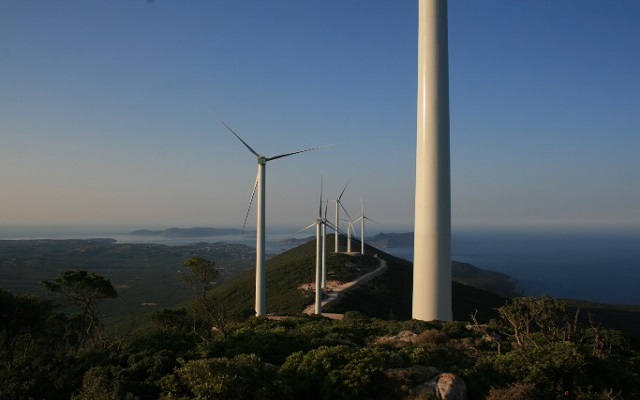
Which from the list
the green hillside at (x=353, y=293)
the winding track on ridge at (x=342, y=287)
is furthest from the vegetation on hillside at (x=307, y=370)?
the green hillside at (x=353, y=293)

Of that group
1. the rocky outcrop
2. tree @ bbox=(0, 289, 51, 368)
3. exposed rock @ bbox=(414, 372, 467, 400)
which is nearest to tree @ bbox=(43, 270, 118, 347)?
tree @ bbox=(0, 289, 51, 368)

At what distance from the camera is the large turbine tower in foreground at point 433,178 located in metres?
18.6

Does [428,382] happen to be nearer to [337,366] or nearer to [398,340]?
[337,366]

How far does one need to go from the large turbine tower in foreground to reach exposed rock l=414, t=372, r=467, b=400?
755cm

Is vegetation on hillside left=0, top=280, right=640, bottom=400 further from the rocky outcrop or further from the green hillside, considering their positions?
the green hillside

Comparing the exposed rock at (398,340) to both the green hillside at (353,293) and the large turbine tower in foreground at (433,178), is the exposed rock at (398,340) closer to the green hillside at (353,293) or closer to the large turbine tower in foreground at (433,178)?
the large turbine tower in foreground at (433,178)

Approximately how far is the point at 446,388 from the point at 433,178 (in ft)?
30.5

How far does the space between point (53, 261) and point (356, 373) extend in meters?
198

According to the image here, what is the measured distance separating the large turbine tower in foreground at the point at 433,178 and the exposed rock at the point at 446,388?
297 inches

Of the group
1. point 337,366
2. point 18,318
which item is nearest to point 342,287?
point 18,318

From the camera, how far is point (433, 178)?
18.6 m

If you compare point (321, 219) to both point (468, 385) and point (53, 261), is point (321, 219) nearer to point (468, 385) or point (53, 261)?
point (468, 385)

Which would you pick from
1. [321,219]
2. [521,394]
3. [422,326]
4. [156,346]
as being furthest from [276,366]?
[321,219]

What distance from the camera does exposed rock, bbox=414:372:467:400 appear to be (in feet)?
35.7
